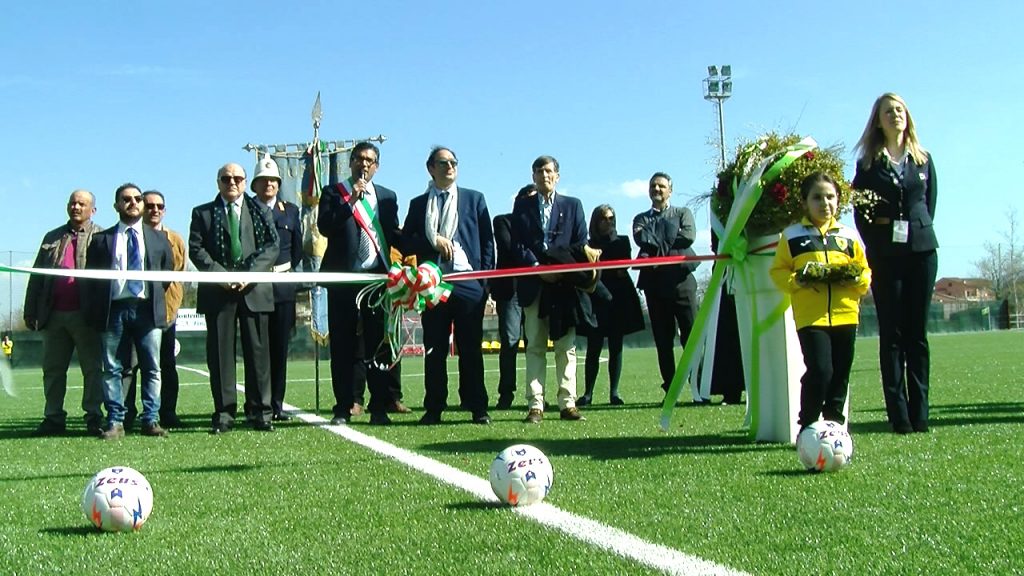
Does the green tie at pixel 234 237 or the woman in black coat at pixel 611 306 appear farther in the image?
the woman in black coat at pixel 611 306

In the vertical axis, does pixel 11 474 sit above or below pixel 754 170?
below

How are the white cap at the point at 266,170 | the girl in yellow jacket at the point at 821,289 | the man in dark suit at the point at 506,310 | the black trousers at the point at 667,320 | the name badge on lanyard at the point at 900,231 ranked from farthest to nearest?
the black trousers at the point at 667,320, the man in dark suit at the point at 506,310, the white cap at the point at 266,170, the name badge on lanyard at the point at 900,231, the girl in yellow jacket at the point at 821,289

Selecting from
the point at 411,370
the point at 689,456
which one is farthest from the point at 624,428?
the point at 411,370

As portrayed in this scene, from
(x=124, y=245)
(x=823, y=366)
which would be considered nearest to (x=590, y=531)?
(x=823, y=366)

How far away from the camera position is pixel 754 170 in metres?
6.15

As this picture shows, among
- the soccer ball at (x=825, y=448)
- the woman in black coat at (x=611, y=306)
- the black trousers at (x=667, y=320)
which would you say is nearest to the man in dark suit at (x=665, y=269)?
the black trousers at (x=667, y=320)

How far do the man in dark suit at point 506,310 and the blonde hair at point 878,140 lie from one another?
2949 millimetres

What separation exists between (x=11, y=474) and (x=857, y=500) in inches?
181

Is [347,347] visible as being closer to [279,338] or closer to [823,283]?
[279,338]

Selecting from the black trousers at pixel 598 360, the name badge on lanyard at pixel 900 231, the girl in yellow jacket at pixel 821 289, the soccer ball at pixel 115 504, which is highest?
the name badge on lanyard at pixel 900 231

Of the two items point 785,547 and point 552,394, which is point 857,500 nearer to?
point 785,547

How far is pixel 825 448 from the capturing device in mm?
4871

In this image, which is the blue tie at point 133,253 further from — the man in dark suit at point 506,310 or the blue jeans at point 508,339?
the blue jeans at point 508,339

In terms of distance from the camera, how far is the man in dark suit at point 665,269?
390 inches
